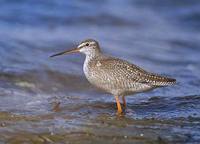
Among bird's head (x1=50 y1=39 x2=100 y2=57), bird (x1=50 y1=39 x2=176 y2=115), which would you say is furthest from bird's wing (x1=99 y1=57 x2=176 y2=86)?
bird's head (x1=50 y1=39 x2=100 y2=57)

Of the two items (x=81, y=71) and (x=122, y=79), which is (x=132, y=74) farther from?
(x=81, y=71)

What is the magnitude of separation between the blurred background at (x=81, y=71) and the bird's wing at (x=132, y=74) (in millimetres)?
427

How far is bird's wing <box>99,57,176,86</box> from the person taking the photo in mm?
9516

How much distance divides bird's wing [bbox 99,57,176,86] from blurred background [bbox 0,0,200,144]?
43cm

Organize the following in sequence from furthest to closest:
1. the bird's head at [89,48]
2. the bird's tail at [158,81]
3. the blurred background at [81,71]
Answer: the bird's head at [89,48], the bird's tail at [158,81], the blurred background at [81,71]

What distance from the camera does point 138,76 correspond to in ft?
31.4

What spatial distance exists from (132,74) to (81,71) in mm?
3038

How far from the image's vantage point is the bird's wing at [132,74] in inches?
375

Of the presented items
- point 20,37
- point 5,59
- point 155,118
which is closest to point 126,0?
point 20,37

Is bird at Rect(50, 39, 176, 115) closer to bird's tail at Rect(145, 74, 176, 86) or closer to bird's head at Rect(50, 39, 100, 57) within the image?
bird's tail at Rect(145, 74, 176, 86)

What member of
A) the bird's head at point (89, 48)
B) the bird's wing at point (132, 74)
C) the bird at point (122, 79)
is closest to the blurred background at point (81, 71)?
the bird at point (122, 79)

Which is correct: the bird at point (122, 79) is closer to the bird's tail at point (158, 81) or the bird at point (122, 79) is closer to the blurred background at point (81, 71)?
the bird's tail at point (158, 81)

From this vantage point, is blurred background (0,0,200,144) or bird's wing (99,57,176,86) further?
bird's wing (99,57,176,86)

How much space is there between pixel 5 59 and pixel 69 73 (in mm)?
1161
